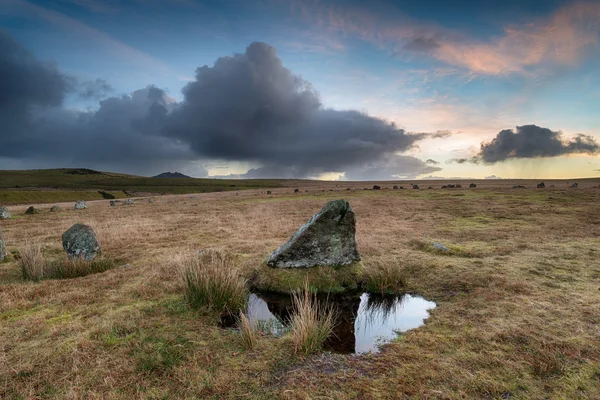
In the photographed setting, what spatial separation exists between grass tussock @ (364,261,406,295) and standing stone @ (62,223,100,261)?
10.7 metres

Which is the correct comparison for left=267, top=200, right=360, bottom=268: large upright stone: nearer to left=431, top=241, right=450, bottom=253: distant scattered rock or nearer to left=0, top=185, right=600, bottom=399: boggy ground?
left=0, top=185, right=600, bottom=399: boggy ground

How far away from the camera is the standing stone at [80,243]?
12242 mm

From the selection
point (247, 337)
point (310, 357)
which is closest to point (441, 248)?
point (310, 357)

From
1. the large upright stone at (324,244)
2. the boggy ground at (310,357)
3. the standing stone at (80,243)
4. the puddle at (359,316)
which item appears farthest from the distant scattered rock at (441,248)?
the standing stone at (80,243)

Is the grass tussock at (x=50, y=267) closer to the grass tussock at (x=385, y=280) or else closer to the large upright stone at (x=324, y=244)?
the large upright stone at (x=324, y=244)

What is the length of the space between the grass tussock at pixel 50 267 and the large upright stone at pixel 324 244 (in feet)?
20.7

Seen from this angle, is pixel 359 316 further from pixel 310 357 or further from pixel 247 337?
pixel 247 337

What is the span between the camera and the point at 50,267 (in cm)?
1075

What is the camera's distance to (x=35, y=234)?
19.5 m

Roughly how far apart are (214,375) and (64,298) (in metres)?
5.77

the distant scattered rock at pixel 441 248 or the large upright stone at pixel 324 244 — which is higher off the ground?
the large upright stone at pixel 324 244

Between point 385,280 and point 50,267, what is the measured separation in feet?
37.5

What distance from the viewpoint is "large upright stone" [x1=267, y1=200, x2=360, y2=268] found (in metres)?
10.9

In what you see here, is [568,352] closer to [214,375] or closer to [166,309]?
[214,375]
